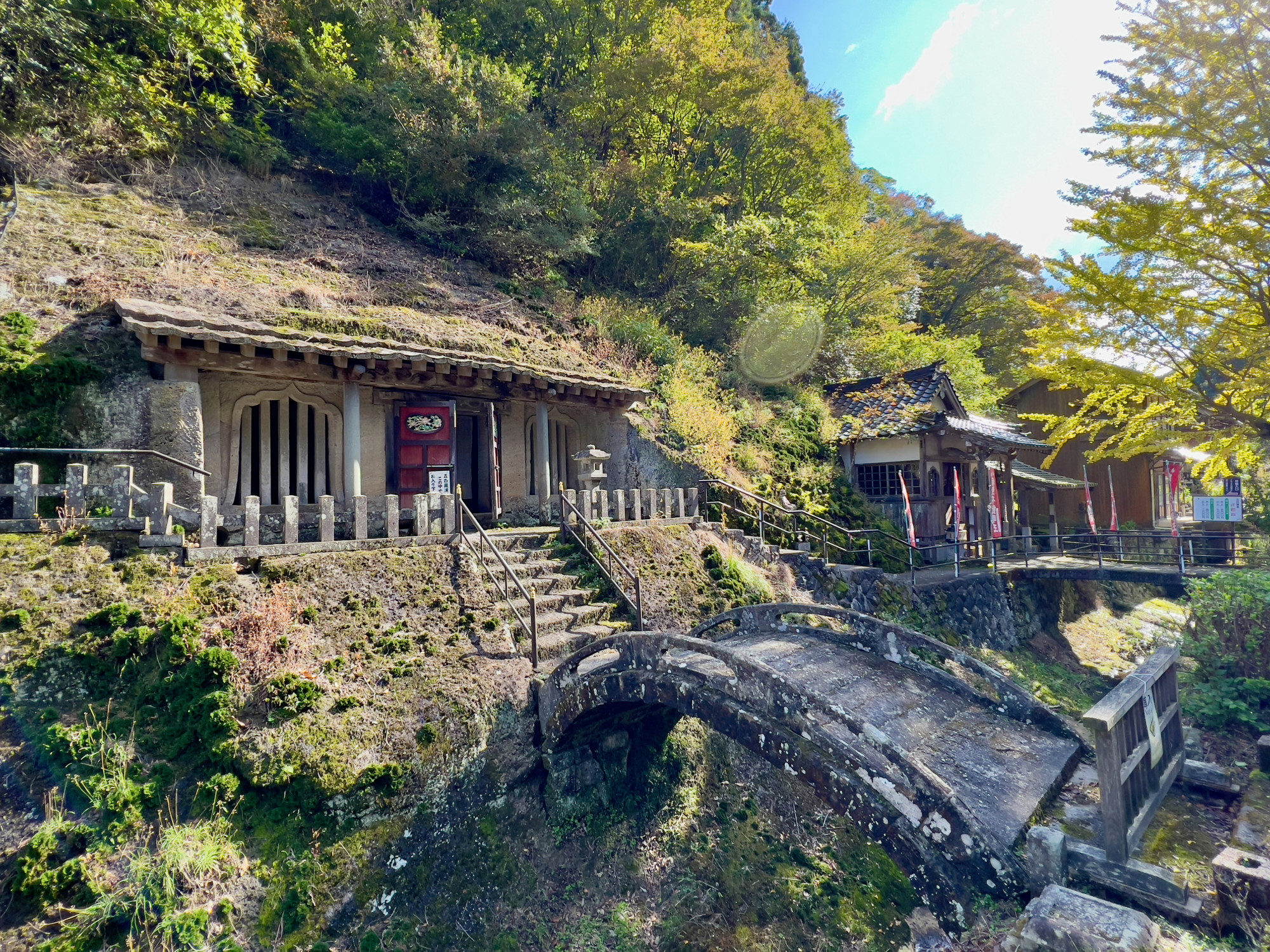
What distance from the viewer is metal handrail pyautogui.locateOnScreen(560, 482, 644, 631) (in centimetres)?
888

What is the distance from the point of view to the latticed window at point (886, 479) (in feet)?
57.5

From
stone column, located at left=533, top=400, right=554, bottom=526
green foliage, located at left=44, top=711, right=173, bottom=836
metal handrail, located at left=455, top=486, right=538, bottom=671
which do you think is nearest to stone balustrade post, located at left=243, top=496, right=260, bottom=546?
green foliage, located at left=44, top=711, right=173, bottom=836

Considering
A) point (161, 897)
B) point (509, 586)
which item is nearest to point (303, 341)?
point (509, 586)

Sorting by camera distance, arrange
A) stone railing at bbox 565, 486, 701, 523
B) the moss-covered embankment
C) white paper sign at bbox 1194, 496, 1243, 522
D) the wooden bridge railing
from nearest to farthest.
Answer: the wooden bridge railing
the moss-covered embankment
stone railing at bbox 565, 486, 701, 523
white paper sign at bbox 1194, 496, 1243, 522

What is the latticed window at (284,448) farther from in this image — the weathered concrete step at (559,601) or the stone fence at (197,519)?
the weathered concrete step at (559,601)

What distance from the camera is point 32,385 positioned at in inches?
320

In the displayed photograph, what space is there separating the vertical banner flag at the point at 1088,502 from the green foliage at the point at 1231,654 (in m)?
5.19

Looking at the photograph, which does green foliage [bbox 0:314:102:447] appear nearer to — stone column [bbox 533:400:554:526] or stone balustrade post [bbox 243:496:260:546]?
stone balustrade post [bbox 243:496:260:546]

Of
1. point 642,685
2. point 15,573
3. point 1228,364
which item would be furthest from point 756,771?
point 1228,364

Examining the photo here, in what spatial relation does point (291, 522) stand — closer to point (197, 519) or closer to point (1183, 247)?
point (197, 519)

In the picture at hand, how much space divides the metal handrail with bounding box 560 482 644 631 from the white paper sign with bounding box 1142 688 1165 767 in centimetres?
598

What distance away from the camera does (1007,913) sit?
441 centimetres

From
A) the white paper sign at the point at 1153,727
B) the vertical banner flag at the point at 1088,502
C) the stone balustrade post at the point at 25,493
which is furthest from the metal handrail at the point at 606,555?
the vertical banner flag at the point at 1088,502

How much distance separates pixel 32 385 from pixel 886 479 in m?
19.8
